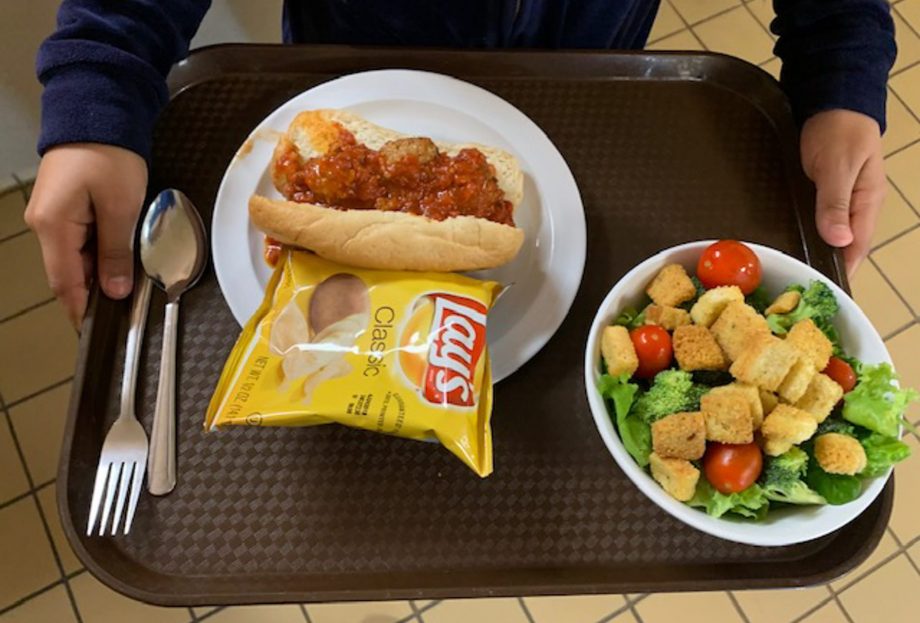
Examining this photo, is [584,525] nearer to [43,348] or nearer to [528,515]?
[528,515]

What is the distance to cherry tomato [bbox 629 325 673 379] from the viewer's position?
3.00 ft

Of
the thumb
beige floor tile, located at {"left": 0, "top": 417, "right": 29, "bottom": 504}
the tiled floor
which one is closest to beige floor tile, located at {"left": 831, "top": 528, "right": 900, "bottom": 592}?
the tiled floor

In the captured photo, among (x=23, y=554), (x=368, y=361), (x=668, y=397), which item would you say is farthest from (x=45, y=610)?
(x=668, y=397)

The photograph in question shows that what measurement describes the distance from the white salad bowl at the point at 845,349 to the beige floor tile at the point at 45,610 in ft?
4.33

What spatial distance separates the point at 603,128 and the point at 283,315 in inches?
22.0

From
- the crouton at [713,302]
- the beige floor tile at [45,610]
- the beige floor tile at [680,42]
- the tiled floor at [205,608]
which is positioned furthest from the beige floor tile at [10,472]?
the beige floor tile at [680,42]

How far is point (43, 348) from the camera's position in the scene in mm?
1863

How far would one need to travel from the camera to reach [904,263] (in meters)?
2.09

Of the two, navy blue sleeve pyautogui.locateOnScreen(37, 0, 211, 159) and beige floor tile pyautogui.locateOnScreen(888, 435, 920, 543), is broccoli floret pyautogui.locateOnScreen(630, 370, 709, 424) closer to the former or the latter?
navy blue sleeve pyautogui.locateOnScreen(37, 0, 211, 159)

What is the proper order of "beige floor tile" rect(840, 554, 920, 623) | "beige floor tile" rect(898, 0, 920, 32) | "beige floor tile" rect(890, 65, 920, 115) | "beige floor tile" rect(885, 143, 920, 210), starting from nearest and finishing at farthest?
"beige floor tile" rect(840, 554, 920, 623) → "beige floor tile" rect(885, 143, 920, 210) → "beige floor tile" rect(890, 65, 920, 115) → "beige floor tile" rect(898, 0, 920, 32)

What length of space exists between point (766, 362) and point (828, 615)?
1164 millimetres

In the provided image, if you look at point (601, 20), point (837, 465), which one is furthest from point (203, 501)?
point (601, 20)

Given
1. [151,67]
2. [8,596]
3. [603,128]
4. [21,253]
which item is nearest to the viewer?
[151,67]

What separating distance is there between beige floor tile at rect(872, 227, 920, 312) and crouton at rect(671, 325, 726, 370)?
1.41m
